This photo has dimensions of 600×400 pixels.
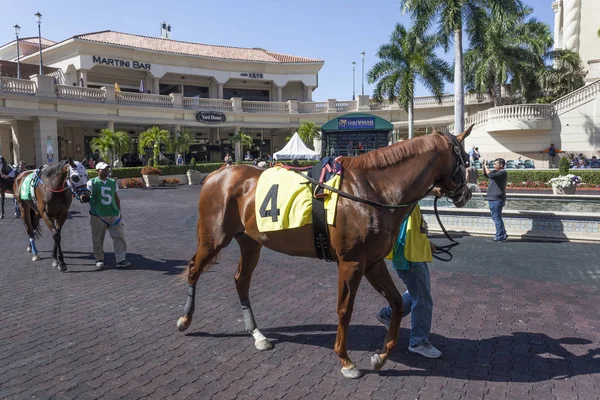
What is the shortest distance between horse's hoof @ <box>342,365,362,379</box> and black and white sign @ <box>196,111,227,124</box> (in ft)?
116

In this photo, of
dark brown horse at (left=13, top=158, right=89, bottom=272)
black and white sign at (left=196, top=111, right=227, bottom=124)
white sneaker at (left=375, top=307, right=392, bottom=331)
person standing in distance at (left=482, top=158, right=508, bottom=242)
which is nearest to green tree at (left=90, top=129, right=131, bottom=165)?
black and white sign at (left=196, top=111, right=227, bottom=124)

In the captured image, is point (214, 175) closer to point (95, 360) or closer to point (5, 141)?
point (95, 360)

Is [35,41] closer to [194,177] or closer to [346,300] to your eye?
[194,177]

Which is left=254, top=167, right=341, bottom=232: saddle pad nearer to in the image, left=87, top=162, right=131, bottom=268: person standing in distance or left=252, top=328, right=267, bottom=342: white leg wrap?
left=252, top=328, right=267, bottom=342: white leg wrap

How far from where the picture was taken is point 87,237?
38.0ft

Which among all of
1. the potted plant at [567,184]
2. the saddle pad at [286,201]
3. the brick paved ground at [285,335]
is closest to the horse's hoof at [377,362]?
the brick paved ground at [285,335]

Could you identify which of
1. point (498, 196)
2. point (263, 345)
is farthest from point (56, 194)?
point (498, 196)

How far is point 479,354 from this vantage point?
4488 millimetres

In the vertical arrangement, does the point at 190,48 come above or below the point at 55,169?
above

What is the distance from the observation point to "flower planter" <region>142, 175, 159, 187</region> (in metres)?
28.9

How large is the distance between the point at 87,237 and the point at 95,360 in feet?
26.3

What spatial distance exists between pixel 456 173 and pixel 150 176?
89.6 feet

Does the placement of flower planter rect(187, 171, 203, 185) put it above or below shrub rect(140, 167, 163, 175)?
below

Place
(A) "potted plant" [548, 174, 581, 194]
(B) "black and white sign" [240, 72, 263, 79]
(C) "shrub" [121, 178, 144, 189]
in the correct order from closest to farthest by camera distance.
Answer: (A) "potted plant" [548, 174, 581, 194], (C) "shrub" [121, 178, 144, 189], (B) "black and white sign" [240, 72, 263, 79]
